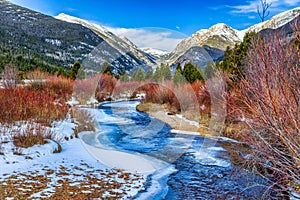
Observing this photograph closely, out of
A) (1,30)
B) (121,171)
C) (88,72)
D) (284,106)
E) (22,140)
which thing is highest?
(1,30)

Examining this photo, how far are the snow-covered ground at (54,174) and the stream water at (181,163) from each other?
0.51m

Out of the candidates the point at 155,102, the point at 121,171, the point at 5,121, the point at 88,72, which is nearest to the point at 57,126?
the point at 5,121

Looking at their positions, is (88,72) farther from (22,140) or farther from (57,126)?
(22,140)

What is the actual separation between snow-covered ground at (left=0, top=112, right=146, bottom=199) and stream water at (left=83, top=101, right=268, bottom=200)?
0.51m

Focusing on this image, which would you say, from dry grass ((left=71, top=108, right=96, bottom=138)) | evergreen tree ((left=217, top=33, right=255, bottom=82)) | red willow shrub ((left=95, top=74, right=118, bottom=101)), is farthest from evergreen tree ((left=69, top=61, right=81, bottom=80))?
evergreen tree ((left=217, top=33, right=255, bottom=82))

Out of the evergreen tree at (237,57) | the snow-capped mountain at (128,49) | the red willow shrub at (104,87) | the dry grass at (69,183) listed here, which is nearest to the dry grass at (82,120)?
the snow-capped mountain at (128,49)

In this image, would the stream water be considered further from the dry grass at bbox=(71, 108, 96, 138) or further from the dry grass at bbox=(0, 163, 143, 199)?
the dry grass at bbox=(71, 108, 96, 138)

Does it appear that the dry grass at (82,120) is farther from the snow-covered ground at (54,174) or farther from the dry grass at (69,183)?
the dry grass at (69,183)

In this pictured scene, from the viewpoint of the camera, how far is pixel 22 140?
6594mm

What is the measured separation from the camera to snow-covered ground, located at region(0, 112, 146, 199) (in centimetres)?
478

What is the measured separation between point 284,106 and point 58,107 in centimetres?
1007

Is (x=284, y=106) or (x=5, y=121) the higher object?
(x=284, y=106)

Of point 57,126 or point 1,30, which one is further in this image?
point 1,30

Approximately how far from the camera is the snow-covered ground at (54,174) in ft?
15.7
